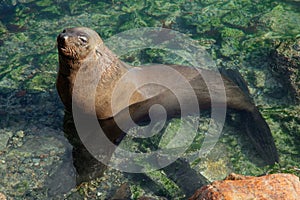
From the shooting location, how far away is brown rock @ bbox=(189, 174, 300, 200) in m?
2.85

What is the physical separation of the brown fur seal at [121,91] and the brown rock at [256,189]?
196 centimetres

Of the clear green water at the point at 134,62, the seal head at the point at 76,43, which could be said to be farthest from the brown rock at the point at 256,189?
the seal head at the point at 76,43

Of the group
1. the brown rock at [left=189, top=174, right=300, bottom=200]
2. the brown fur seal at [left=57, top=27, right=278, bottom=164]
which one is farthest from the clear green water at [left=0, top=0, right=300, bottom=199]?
the brown rock at [left=189, top=174, right=300, bottom=200]

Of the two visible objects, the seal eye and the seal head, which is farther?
the seal eye

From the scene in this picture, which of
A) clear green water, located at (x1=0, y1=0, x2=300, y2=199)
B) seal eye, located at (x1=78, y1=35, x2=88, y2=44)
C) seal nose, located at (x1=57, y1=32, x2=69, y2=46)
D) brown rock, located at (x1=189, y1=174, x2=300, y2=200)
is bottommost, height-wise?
clear green water, located at (x1=0, y1=0, x2=300, y2=199)

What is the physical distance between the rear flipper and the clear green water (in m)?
0.14

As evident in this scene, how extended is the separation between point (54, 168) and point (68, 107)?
845 millimetres

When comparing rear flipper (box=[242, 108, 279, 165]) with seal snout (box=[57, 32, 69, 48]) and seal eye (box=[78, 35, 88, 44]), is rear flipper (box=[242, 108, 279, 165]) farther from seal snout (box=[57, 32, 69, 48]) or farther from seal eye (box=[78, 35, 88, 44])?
seal snout (box=[57, 32, 69, 48])

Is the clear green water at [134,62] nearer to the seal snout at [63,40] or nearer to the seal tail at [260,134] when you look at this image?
the seal tail at [260,134]

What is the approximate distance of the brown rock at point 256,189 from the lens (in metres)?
2.85

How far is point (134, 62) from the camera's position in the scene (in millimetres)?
6719

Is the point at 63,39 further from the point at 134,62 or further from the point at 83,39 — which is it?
the point at 134,62

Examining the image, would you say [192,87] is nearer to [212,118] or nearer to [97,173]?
[212,118]

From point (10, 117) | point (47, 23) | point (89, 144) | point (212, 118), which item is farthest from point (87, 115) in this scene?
point (47, 23)
